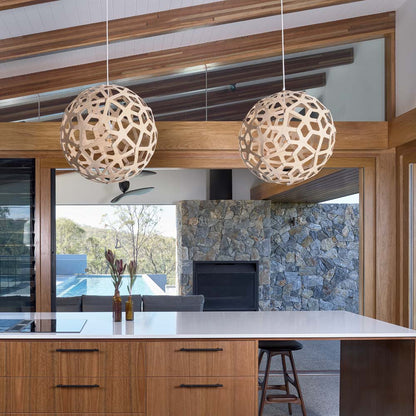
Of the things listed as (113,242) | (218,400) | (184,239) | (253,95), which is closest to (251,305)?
(184,239)

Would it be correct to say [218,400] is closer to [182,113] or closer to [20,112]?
[182,113]

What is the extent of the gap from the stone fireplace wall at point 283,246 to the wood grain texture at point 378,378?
18.3 feet

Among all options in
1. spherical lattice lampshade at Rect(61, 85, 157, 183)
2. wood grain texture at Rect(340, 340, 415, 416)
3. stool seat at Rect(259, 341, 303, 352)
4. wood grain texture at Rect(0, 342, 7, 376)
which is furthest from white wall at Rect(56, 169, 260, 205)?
spherical lattice lampshade at Rect(61, 85, 157, 183)

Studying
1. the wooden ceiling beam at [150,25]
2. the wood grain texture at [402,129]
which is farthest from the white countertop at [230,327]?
the wooden ceiling beam at [150,25]

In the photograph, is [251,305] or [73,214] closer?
[251,305]

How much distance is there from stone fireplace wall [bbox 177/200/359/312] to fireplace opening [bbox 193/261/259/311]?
0.11 metres

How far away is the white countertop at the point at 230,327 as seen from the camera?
9.12 feet

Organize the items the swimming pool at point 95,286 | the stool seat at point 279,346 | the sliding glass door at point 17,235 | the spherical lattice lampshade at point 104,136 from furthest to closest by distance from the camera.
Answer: the swimming pool at point 95,286, the sliding glass door at point 17,235, the stool seat at point 279,346, the spherical lattice lampshade at point 104,136

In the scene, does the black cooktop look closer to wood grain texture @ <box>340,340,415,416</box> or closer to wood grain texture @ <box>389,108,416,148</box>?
wood grain texture @ <box>340,340,415,416</box>

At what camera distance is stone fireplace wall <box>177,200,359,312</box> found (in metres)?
9.15

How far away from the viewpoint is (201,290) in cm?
912

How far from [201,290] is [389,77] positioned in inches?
213

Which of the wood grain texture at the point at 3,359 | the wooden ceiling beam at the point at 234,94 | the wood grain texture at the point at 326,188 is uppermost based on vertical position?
the wooden ceiling beam at the point at 234,94

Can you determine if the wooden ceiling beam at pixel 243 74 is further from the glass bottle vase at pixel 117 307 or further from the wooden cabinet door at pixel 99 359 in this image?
the wooden cabinet door at pixel 99 359
